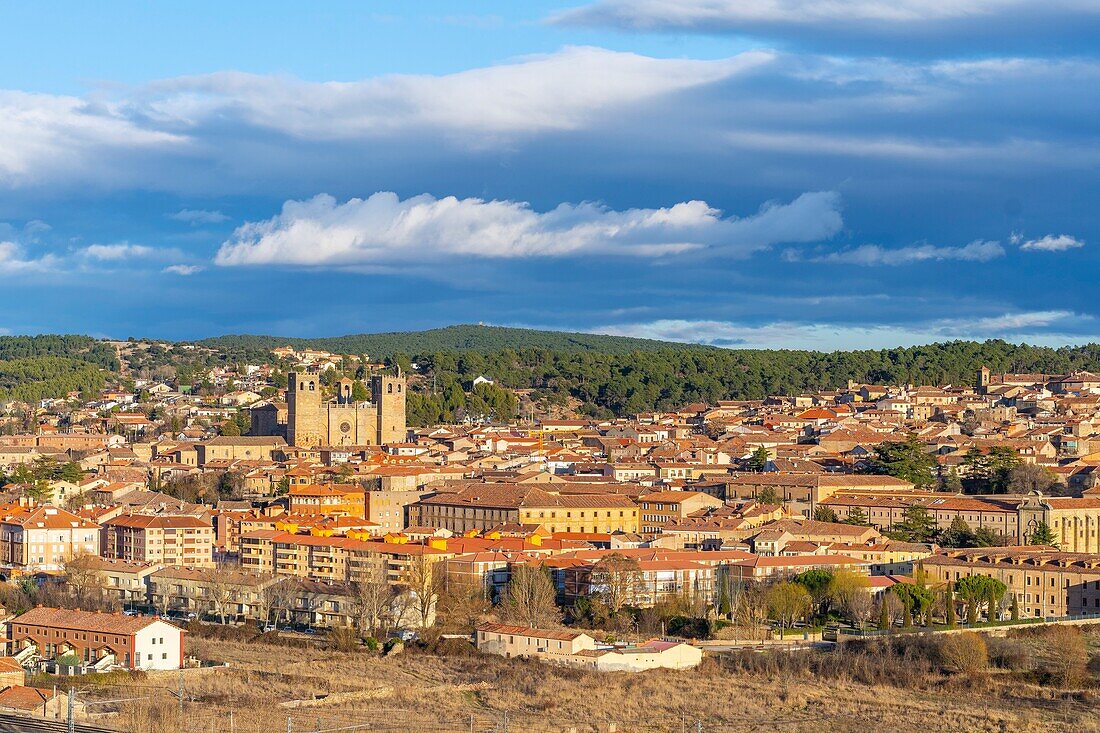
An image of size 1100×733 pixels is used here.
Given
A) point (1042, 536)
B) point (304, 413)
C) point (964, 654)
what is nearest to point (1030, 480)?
point (1042, 536)

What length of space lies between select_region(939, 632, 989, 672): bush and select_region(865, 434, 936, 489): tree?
2480 centimetres

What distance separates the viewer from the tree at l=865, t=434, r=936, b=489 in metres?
69.4

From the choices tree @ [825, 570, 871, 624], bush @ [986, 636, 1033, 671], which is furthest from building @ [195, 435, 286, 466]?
bush @ [986, 636, 1033, 671]

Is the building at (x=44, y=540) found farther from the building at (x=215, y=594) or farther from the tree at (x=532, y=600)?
the tree at (x=532, y=600)

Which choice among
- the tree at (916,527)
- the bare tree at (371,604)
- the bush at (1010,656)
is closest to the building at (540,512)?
the tree at (916,527)

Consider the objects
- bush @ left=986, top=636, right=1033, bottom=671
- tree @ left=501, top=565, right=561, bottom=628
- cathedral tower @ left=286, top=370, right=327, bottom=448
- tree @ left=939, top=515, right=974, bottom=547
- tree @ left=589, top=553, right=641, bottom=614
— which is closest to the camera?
bush @ left=986, top=636, right=1033, bottom=671

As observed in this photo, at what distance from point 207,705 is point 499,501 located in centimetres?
2727

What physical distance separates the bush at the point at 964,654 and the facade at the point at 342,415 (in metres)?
49.4

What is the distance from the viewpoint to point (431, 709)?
37.8 meters

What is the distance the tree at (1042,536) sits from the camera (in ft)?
187

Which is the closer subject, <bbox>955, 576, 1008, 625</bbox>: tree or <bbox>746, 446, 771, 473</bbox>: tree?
<bbox>955, 576, 1008, 625</bbox>: tree

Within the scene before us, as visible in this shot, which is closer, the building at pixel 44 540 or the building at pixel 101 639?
the building at pixel 101 639

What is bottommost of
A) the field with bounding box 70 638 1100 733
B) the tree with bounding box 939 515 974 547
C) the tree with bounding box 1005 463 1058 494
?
the field with bounding box 70 638 1100 733

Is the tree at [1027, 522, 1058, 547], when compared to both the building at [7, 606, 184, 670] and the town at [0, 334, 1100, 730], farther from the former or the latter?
the building at [7, 606, 184, 670]
